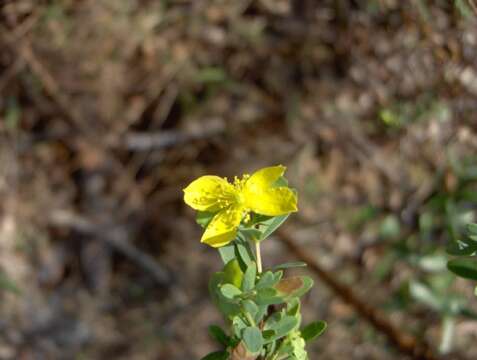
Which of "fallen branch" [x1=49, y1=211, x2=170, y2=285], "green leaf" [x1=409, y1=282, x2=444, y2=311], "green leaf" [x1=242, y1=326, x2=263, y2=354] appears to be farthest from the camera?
"fallen branch" [x1=49, y1=211, x2=170, y2=285]

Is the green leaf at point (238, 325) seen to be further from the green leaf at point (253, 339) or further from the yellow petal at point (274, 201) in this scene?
the yellow petal at point (274, 201)

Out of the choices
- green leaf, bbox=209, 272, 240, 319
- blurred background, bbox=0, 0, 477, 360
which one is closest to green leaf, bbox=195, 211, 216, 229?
green leaf, bbox=209, 272, 240, 319

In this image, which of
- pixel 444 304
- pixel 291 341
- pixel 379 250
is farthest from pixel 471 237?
pixel 379 250

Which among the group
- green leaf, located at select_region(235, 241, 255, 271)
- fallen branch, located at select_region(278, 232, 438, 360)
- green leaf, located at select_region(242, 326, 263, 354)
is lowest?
fallen branch, located at select_region(278, 232, 438, 360)

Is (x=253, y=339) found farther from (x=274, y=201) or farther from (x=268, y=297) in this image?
(x=274, y=201)

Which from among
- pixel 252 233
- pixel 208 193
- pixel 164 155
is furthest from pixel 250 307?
pixel 164 155

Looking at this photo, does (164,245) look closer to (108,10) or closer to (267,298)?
(108,10)

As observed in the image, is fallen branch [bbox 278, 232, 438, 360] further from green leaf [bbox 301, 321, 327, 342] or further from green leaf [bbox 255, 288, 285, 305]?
green leaf [bbox 255, 288, 285, 305]
